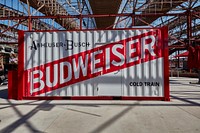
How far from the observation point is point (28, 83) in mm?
10688

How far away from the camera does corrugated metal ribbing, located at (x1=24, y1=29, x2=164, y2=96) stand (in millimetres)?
10328

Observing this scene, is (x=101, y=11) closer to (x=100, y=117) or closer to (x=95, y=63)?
(x=95, y=63)

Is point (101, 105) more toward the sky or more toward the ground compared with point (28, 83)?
more toward the ground

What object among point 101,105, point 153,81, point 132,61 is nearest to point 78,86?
point 101,105

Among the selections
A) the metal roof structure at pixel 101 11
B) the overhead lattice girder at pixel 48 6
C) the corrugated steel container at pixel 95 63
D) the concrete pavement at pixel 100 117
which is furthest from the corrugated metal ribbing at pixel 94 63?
the overhead lattice girder at pixel 48 6

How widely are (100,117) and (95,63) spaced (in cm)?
357

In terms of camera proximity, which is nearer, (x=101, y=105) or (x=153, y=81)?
(x=101, y=105)

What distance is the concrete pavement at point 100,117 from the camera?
20.0ft

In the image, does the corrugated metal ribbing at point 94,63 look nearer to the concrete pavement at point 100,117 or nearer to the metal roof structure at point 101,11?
the concrete pavement at point 100,117

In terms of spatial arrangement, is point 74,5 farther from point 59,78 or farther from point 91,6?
point 59,78

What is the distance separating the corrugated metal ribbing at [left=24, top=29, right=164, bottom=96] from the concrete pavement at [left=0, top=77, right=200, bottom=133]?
72cm

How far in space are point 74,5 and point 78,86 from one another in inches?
740

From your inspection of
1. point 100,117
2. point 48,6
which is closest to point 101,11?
point 48,6

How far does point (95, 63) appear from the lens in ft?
34.5
